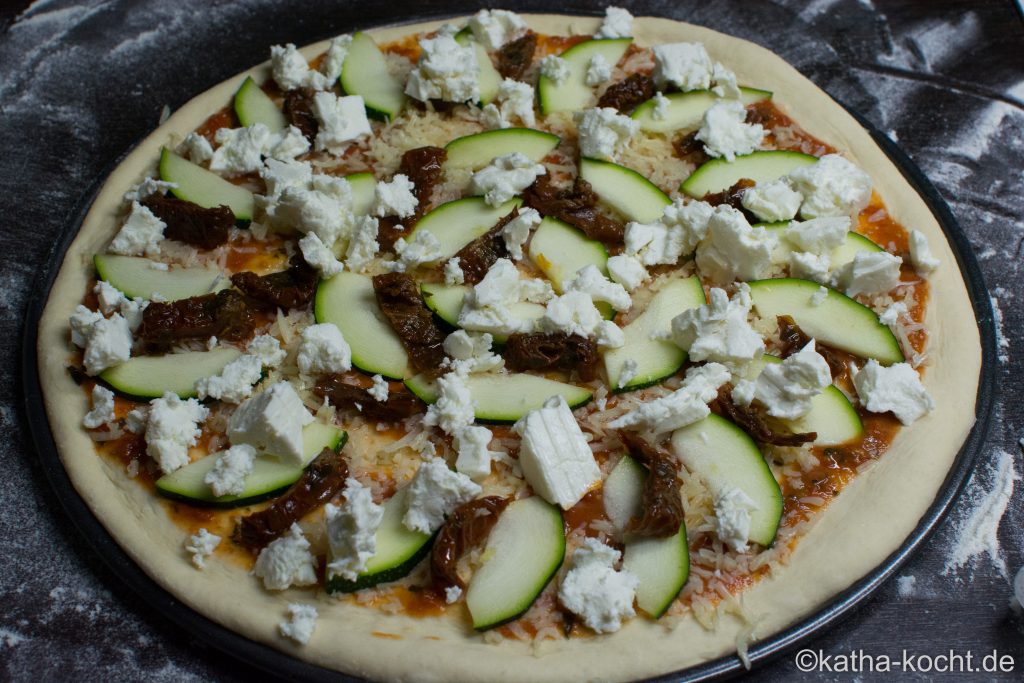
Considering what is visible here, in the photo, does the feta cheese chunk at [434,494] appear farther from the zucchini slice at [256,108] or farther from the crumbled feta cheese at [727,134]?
the zucchini slice at [256,108]

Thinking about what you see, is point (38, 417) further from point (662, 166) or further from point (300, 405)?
point (662, 166)

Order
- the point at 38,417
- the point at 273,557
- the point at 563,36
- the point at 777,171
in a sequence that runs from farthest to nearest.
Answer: the point at 563,36
the point at 777,171
the point at 38,417
the point at 273,557

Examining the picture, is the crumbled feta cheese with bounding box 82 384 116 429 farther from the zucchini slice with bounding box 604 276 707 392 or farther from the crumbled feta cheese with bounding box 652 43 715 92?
the crumbled feta cheese with bounding box 652 43 715 92

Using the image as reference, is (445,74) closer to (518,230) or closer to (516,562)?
(518,230)

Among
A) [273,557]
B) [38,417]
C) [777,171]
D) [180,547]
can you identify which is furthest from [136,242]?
[777,171]

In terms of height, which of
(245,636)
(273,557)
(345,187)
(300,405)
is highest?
(345,187)

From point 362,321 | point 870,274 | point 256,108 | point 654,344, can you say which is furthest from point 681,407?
point 256,108
